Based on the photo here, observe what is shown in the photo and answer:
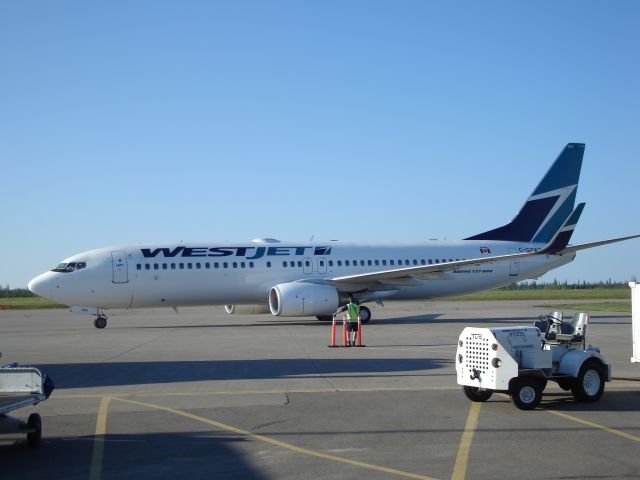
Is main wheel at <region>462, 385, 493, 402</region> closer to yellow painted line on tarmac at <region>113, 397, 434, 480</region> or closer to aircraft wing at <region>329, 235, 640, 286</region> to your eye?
yellow painted line on tarmac at <region>113, 397, 434, 480</region>

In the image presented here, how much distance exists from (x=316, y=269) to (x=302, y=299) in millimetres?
3247

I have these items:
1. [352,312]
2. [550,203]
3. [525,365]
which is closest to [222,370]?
[352,312]

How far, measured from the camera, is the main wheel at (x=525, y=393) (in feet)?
35.6

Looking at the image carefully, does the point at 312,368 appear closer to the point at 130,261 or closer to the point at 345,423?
the point at 345,423

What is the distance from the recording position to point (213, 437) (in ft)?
30.7

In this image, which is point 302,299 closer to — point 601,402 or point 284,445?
point 601,402

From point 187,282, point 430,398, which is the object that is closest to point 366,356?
point 430,398

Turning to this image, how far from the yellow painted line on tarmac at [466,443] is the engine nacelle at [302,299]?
742 inches

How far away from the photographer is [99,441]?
9234 mm

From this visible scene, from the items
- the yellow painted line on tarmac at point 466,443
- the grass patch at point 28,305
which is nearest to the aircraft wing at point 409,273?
the yellow painted line on tarmac at point 466,443

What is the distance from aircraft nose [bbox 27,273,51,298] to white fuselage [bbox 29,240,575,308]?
38 millimetres

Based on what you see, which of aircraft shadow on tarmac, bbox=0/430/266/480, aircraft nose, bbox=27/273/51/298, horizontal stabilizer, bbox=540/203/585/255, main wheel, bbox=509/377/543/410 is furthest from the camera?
aircraft nose, bbox=27/273/51/298

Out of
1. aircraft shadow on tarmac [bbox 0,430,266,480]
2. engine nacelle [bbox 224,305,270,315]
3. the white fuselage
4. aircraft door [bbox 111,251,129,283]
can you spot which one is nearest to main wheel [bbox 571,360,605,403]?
aircraft shadow on tarmac [bbox 0,430,266,480]

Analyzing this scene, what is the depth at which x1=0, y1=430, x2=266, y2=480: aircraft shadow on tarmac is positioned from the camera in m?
7.70
